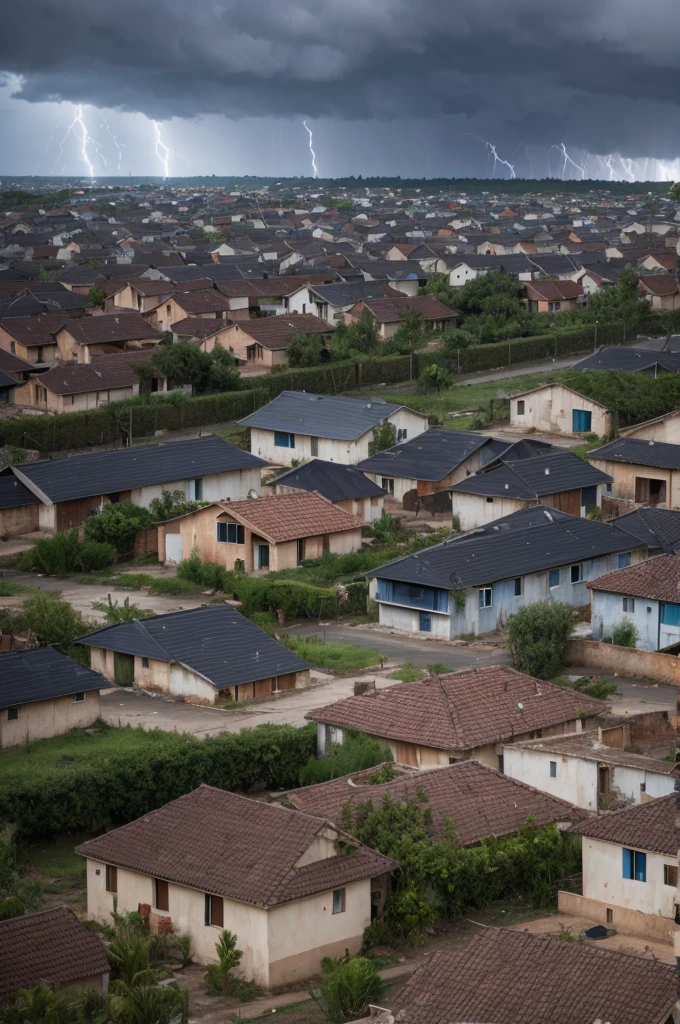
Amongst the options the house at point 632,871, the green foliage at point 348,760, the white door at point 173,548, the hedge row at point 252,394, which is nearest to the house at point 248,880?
the house at point 632,871

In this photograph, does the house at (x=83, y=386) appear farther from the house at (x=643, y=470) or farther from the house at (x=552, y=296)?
the house at (x=552, y=296)

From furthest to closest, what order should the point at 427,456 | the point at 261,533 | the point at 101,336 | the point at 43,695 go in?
1. the point at 101,336
2. the point at 427,456
3. the point at 261,533
4. the point at 43,695

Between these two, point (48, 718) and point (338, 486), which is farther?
point (338, 486)

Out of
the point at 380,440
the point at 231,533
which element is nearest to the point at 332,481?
the point at 231,533

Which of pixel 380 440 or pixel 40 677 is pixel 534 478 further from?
pixel 40 677

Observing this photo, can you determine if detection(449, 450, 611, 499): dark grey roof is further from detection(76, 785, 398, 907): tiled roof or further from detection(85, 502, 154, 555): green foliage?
detection(76, 785, 398, 907): tiled roof

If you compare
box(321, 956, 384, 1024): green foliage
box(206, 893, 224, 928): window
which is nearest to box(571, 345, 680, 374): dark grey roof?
box(206, 893, 224, 928): window
